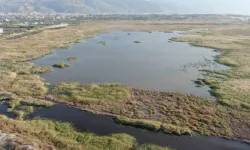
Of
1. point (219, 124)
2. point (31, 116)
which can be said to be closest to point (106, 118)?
point (31, 116)

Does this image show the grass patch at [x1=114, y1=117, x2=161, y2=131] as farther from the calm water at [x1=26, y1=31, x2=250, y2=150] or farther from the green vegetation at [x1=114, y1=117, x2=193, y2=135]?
the calm water at [x1=26, y1=31, x2=250, y2=150]

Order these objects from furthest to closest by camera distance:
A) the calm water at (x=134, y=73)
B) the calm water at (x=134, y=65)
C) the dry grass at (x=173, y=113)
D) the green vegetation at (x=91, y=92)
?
the calm water at (x=134, y=65), the green vegetation at (x=91, y=92), the dry grass at (x=173, y=113), the calm water at (x=134, y=73)

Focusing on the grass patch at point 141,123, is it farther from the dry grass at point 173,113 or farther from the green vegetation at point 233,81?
the green vegetation at point 233,81

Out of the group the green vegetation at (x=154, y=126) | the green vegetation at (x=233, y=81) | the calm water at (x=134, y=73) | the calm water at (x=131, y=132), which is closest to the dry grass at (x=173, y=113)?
the green vegetation at (x=154, y=126)

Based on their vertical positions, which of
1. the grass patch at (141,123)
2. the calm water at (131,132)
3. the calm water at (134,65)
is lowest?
the calm water at (131,132)

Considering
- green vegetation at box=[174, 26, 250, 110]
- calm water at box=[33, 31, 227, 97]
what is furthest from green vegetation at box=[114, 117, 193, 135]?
calm water at box=[33, 31, 227, 97]

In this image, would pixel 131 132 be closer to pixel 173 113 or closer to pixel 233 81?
pixel 173 113
